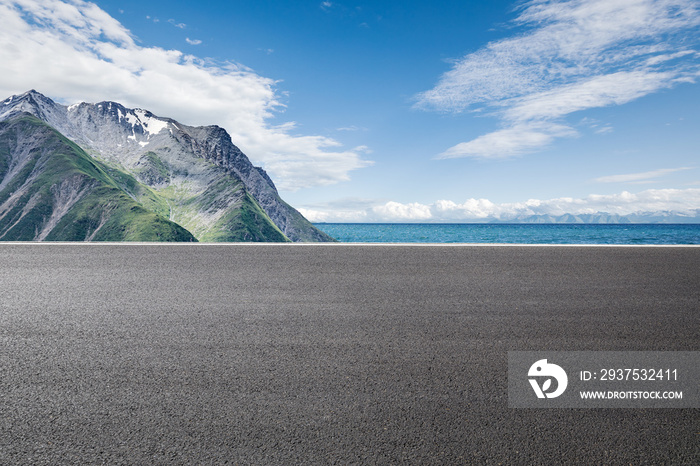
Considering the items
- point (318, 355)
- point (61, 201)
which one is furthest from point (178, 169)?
point (318, 355)

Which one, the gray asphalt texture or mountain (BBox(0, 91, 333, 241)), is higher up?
mountain (BBox(0, 91, 333, 241))

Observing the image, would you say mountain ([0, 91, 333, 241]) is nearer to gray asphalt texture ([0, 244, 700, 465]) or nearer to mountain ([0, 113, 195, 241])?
mountain ([0, 113, 195, 241])

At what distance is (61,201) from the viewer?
90.1 m

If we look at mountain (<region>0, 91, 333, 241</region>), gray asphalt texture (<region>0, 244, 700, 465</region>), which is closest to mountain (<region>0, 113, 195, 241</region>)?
mountain (<region>0, 91, 333, 241</region>)

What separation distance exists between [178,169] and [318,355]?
557 ft

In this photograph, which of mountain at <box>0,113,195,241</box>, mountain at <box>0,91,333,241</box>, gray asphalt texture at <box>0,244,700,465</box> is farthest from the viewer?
mountain at <box>0,91,333,241</box>

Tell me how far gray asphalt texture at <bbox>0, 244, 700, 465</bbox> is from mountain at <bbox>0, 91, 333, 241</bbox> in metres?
98.0

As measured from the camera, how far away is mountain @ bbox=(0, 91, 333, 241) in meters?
118

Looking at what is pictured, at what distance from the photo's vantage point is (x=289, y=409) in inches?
119

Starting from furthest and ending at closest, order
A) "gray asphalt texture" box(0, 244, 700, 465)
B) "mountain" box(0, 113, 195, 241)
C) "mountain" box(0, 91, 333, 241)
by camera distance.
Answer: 1. "mountain" box(0, 91, 333, 241)
2. "mountain" box(0, 113, 195, 241)
3. "gray asphalt texture" box(0, 244, 700, 465)

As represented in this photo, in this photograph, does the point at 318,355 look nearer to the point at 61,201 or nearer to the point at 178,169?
the point at 61,201

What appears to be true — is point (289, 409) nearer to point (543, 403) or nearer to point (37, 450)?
point (37, 450)

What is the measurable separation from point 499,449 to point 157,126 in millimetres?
211399

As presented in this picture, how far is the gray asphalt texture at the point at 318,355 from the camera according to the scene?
2.66m
